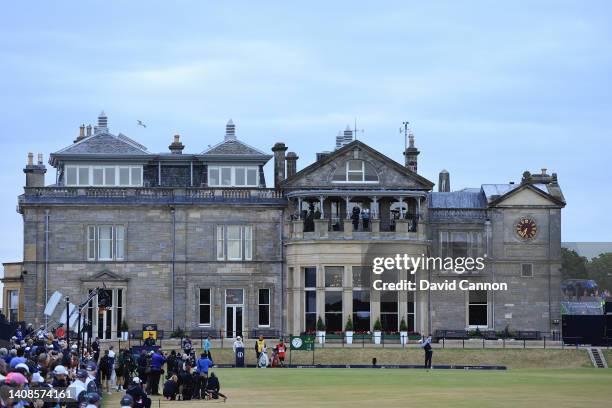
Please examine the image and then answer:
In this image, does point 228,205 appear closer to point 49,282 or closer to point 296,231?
point 296,231

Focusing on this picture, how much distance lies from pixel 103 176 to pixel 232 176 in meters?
7.84

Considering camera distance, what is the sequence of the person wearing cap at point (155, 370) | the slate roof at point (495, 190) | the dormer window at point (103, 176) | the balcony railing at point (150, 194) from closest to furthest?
the person wearing cap at point (155, 370), the balcony railing at point (150, 194), the dormer window at point (103, 176), the slate roof at point (495, 190)

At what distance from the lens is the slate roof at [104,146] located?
86.1 meters

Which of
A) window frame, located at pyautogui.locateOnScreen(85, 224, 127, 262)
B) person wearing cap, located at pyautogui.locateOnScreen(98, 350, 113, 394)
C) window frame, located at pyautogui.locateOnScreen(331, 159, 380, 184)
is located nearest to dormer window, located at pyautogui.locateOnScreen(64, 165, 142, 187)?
window frame, located at pyautogui.locateOnScreen(85, 224, 127, 262)

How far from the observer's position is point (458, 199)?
89875 mm

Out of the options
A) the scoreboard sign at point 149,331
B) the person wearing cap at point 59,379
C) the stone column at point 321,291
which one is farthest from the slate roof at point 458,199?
the person wearing cap at point 59,379

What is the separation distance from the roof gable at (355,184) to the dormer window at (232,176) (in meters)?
3.50

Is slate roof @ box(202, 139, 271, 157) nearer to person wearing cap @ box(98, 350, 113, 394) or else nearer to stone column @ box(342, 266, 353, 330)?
stone column @ box(342, 266, 353, 330)

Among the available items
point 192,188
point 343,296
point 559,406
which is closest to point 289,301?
point 343,296

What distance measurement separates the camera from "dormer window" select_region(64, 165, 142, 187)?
85.9 m

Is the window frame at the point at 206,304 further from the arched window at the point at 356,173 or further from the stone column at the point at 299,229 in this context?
the arched window at the point at 356,173

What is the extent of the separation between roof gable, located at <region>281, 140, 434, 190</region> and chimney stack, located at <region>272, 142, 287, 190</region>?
2.85 metres

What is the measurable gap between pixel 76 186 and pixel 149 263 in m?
6.31

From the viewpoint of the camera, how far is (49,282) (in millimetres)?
83312
